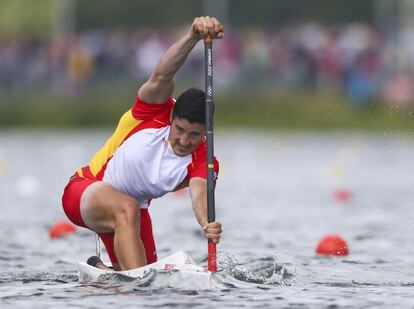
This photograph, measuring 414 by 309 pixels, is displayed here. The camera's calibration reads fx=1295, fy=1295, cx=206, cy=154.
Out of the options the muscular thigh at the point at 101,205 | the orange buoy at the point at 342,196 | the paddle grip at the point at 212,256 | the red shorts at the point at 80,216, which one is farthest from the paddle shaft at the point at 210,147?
the orange buoy at the point at 342,196

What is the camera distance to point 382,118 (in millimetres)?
32906

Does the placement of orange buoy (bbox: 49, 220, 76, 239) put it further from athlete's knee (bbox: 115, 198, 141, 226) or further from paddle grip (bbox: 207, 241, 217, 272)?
paddle grip (bbox: 207, 241, 217, 272)

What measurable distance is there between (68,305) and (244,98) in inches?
1115

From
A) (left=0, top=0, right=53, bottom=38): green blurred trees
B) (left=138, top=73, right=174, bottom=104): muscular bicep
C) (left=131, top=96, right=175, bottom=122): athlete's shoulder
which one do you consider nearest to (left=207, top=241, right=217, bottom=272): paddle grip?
(left=131, top=96, right=175, bottom=122): athlete's shoulder

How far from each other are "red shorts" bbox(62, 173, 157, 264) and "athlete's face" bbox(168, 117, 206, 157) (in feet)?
2.40

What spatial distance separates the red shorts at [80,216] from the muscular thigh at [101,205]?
0.08m

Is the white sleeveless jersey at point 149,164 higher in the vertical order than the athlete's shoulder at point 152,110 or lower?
lower

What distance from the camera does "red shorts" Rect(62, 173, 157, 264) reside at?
10633mm

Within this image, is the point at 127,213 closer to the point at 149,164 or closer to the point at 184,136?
the point at 149,164

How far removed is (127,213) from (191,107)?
0.98m

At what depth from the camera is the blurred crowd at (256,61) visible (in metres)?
36.3

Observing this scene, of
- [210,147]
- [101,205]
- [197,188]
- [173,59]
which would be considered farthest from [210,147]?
[101,205]

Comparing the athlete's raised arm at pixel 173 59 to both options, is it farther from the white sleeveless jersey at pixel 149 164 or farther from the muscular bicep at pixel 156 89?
the white sleeveless jersey at pixel 149 164

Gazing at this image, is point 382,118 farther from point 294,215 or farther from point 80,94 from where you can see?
point 294,215
